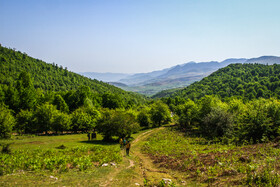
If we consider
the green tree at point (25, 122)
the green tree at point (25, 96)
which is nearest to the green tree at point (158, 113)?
the green tree at point (25, 122)

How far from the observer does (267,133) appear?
111 feet

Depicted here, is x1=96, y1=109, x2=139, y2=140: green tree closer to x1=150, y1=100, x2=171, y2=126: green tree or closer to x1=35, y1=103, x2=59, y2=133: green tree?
x1=35, y1=103, x2=59, y2=133: green tree

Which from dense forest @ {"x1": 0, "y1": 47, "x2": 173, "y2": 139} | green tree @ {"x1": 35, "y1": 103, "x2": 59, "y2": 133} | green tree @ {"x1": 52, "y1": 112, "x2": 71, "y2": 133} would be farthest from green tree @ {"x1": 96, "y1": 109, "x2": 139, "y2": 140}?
green tree @ {"x1": 35, "y1": 103, "x2": 59, "y2": 133}

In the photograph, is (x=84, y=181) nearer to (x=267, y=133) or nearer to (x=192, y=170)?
(x=192, y=170)

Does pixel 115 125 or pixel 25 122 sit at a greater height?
pixel 25 122

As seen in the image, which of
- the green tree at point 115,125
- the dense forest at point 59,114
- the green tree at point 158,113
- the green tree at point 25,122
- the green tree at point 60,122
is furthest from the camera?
the green tree at point 158,113

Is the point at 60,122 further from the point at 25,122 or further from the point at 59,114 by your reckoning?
the point at 25,122

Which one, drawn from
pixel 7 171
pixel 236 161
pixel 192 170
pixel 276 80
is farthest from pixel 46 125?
pixel 276 80

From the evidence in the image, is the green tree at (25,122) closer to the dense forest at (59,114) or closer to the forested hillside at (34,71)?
the dense forest at (59,114)

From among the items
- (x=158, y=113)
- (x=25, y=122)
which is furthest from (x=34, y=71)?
(x=158, y=113)

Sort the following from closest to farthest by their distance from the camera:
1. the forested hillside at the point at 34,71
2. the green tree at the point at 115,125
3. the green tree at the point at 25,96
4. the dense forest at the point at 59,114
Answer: the green tree at the point at 115,125 < the dense forest at the point at 59,114 < the green tree at the point at 25,96 < the forested hillside at the point at 34,71

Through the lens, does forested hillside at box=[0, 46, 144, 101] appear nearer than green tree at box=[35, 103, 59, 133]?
No

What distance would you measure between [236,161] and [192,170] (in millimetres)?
4576

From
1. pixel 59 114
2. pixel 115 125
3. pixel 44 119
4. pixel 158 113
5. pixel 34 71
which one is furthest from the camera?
pixel 34 71
